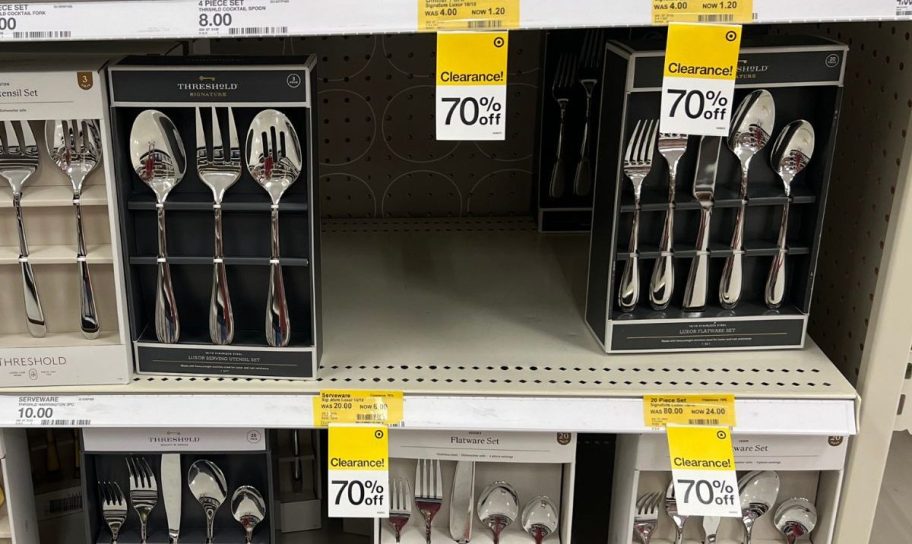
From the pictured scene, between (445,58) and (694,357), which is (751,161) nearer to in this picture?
(694,357)

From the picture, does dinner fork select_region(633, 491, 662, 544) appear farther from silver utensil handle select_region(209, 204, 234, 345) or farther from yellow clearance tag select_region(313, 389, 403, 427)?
silver utensil handle select_region(209, 204, 234, 345)

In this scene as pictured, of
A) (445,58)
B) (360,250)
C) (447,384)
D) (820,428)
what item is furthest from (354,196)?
(820,428)

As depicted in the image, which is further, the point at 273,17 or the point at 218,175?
the point at 218,175

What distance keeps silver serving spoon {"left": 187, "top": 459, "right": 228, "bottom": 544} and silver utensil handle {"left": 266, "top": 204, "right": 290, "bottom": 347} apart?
219 mm

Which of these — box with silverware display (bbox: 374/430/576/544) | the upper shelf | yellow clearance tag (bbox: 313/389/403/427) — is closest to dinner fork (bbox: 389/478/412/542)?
box with silverware display (bbox: 374/430/576/544)

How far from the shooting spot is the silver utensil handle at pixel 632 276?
1064mm

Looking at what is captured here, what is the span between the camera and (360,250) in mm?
1457

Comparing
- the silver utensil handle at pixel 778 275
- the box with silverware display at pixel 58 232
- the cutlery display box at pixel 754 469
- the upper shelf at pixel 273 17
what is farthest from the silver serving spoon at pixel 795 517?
the box with silverware display at pixel 58 232

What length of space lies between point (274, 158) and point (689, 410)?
571 mm

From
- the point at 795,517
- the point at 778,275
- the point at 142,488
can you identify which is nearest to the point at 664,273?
the point at 778,275

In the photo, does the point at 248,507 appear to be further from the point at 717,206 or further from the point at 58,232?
the point at 717,206

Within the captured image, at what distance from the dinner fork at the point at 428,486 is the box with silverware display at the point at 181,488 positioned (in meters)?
0.19

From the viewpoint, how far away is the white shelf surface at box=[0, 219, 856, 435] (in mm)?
1013

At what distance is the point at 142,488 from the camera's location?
3.67 feet
